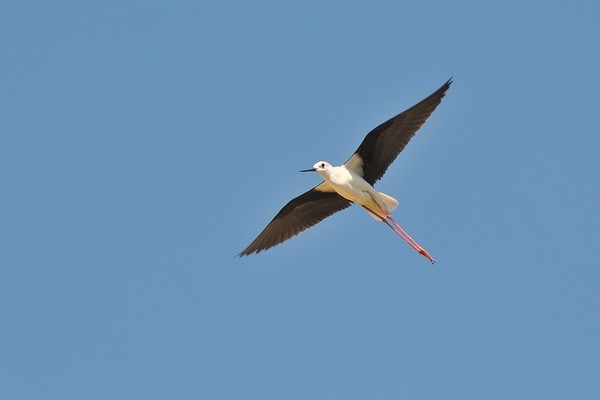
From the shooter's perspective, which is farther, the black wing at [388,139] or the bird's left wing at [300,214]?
the bird's left wing at [300,214]

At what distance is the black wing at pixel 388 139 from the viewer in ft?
57.3

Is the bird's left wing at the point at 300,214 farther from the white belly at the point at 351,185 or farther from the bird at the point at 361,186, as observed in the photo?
the white belly at the point at 351,185

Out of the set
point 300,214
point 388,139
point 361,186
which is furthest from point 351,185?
point 300,214

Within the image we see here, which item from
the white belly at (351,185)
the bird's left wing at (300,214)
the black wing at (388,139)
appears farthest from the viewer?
the bird's left wing at (300,214)

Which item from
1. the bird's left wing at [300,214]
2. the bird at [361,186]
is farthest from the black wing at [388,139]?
the bird's left wing at [300,214]

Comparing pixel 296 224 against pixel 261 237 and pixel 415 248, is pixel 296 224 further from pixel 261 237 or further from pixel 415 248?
pixel 415 248

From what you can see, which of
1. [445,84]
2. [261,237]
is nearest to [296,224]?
[261,237]

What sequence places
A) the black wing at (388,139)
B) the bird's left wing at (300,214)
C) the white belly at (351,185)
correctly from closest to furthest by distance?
1. the black wing at (388,139)
2. the white belly at (351,185)
3. the bird's left wing at (300,214)

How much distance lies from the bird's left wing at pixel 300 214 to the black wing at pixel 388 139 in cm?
95

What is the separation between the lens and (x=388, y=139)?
1784 cm

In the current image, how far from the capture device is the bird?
17625 mm

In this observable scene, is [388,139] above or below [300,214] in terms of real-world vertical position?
above

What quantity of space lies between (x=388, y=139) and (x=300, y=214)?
91.5 inches

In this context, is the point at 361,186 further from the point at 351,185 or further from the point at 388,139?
the point at 388,139
